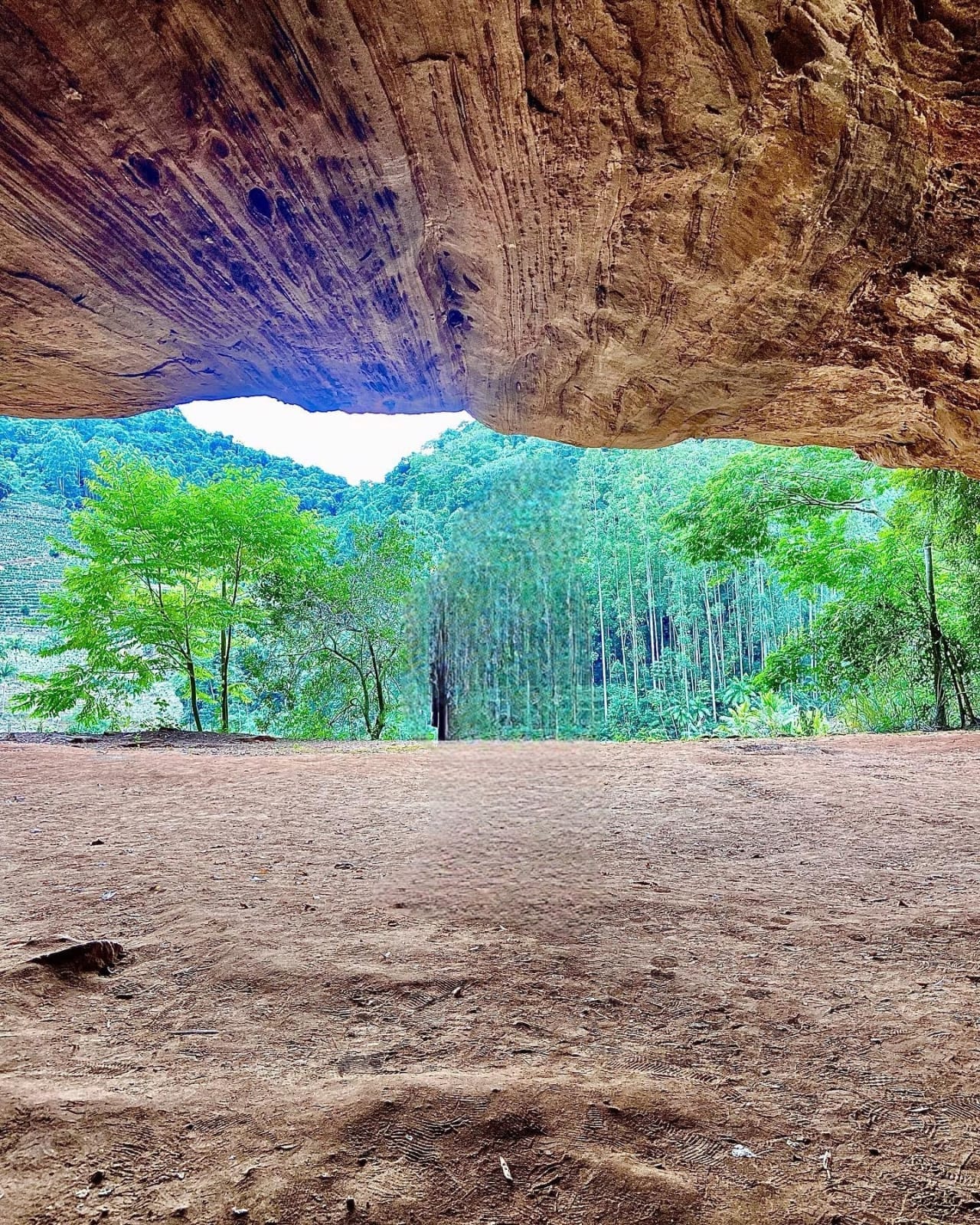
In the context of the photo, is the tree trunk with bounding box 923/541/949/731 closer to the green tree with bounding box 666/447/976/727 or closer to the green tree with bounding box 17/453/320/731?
the green tree with bounding box 666/447/976/727

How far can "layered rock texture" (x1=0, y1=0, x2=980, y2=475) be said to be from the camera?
2027mm

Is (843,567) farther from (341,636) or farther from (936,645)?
(341,636)

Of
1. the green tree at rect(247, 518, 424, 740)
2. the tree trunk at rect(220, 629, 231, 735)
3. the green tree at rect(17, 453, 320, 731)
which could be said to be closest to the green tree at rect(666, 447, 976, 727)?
the green tree at rect(247, 518, 424, 740)

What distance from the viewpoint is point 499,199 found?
2.71m

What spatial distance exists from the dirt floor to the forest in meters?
7.94

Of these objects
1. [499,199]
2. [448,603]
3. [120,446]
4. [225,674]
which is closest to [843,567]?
[448,603]

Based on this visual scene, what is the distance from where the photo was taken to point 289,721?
48.2 feet

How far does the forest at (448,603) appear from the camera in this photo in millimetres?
10492

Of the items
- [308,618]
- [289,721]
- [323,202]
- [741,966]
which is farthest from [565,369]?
[289,721]

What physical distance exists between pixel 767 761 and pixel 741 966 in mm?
4442

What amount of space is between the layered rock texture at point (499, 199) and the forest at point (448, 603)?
22.2ft

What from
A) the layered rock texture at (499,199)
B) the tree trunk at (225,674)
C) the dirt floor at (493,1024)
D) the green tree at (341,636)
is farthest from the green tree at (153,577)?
the dirt floor at (493,1024)

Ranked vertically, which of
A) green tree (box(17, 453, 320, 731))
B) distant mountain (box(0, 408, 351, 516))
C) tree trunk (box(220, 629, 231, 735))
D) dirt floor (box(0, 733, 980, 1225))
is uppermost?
distant mountain (box(0, 408, 351, 516))

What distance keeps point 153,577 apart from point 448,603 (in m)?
8.24
